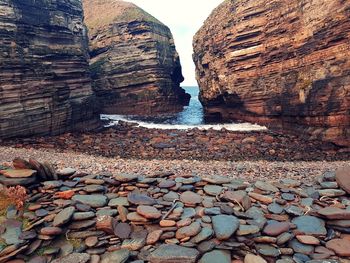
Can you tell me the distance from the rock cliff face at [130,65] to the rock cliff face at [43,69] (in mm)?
19110

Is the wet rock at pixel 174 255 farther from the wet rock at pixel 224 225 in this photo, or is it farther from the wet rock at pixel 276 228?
the wet rock at pixel 276 228

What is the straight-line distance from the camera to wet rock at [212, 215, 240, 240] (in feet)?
23.3

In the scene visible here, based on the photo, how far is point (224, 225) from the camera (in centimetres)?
745

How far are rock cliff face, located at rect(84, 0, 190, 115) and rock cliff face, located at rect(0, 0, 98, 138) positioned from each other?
19110 millimetres

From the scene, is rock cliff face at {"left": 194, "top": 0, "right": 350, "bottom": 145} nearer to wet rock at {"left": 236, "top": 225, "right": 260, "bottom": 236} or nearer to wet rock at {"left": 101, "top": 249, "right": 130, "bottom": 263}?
wet rock at {"left": 236, "top": 225, "right": 260, "bottom": 236}

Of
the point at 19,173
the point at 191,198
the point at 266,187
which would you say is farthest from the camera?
the point at 266,187

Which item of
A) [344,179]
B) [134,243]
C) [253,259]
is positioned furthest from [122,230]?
[344,179]

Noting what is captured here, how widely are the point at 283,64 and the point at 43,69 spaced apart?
2261 cm

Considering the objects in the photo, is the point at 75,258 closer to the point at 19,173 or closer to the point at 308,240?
the point at 19,173

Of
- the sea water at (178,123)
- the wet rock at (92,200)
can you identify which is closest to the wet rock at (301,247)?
the wet rock at (92,200)

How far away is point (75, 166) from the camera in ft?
46.3

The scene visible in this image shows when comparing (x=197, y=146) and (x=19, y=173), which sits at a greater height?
(x=19, y=173)

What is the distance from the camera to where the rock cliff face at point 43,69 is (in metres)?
22.0

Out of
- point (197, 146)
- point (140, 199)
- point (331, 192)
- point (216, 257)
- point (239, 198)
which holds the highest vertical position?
point (140, 199)
